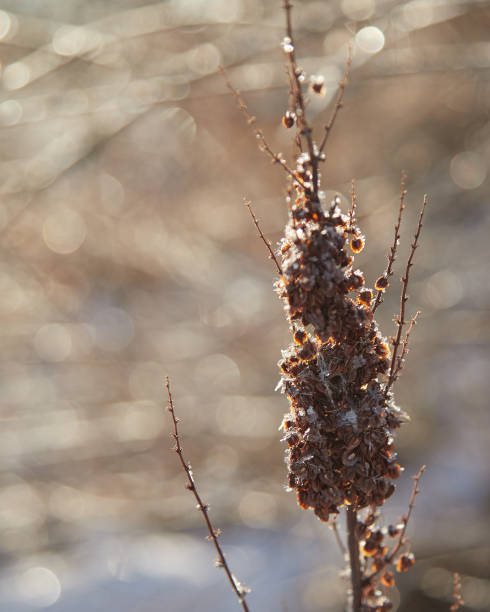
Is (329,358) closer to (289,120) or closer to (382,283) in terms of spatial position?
(382,283)

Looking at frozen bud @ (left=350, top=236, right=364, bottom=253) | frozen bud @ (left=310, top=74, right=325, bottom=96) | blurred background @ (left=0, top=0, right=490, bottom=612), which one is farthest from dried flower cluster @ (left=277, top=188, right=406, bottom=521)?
blurred background @ (left=0, top=0, right=490, bottom=612)

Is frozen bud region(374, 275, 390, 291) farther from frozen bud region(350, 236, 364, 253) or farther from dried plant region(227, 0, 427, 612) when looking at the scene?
frozen bud region(350, 236, 364, 253)

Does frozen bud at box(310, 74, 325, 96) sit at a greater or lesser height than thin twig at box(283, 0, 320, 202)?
greater

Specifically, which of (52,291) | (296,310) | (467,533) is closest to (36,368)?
(52,291)

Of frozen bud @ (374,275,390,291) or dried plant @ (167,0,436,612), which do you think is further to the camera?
frozen bud @ (374,275,390,291)

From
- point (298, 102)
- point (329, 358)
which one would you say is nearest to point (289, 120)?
point (298, 102)

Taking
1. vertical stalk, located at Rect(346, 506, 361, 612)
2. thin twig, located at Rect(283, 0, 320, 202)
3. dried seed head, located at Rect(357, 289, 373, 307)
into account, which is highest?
thin twig, located at Rect(283, 0, 320, 202)
